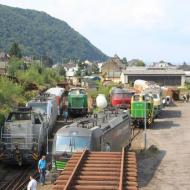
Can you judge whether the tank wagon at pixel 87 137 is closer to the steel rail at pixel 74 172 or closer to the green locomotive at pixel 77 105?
the steel rail at pixel 74 172

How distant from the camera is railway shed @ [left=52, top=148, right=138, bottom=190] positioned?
14.5m

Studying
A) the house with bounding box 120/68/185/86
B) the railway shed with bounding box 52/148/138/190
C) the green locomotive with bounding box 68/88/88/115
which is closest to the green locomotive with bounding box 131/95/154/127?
the green locomotive with bounding box 68/88/88/115

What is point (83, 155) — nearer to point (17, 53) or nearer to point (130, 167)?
point (130, 167)

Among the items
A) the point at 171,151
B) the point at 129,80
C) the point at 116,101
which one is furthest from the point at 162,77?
the point at 171,151

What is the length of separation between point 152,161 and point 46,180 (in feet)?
21.9

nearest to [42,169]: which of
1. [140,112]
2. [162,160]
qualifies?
[162,160]

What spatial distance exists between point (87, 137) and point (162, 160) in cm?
659

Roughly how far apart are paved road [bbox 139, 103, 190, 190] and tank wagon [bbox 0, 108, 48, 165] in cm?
541

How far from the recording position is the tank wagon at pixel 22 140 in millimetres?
23781

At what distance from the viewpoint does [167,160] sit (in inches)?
1003

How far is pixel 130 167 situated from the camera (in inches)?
661

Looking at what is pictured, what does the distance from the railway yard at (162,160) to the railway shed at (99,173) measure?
8.61ft

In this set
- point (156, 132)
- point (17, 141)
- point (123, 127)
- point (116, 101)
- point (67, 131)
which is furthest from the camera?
point (116, 101)

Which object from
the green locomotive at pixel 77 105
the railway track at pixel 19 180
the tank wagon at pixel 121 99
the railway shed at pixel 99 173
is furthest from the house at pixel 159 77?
the railway shed at pixel 99 173
